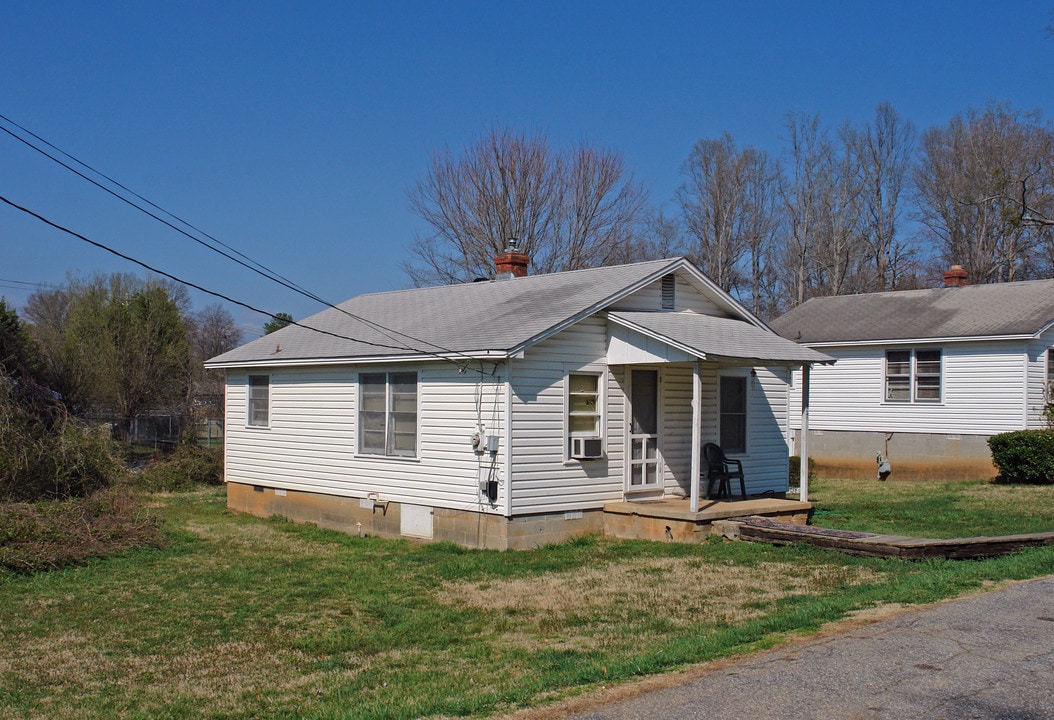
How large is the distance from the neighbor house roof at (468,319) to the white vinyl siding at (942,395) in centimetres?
666

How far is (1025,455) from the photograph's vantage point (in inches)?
805

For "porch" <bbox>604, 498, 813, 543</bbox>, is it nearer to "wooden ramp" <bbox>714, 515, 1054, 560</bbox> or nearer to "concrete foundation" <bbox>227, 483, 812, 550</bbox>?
"concrete foundation" <bbox>227, 483, 812, 550</bbox>

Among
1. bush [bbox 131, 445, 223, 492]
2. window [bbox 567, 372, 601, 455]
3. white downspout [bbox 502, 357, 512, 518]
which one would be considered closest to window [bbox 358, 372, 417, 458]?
white downspout [bbox 502, 357, 512, 518]

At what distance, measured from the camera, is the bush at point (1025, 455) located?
797 inches

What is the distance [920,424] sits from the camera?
2405 centimetres

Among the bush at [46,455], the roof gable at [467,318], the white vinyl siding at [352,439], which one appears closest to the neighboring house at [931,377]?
the roof gable at [467,318]

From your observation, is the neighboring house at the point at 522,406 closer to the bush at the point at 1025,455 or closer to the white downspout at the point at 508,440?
the white downspout at the point at 508,440

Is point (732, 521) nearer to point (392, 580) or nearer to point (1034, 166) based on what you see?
point (392, 580)

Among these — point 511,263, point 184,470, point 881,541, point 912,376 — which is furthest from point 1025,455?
point 184,470

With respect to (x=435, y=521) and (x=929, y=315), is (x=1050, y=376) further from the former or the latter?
(x=435, y=521)

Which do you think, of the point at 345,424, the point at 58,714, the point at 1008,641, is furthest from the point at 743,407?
the point at 58,714

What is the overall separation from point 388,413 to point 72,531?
4.73m

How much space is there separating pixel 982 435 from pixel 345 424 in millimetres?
14950

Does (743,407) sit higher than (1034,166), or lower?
lower
